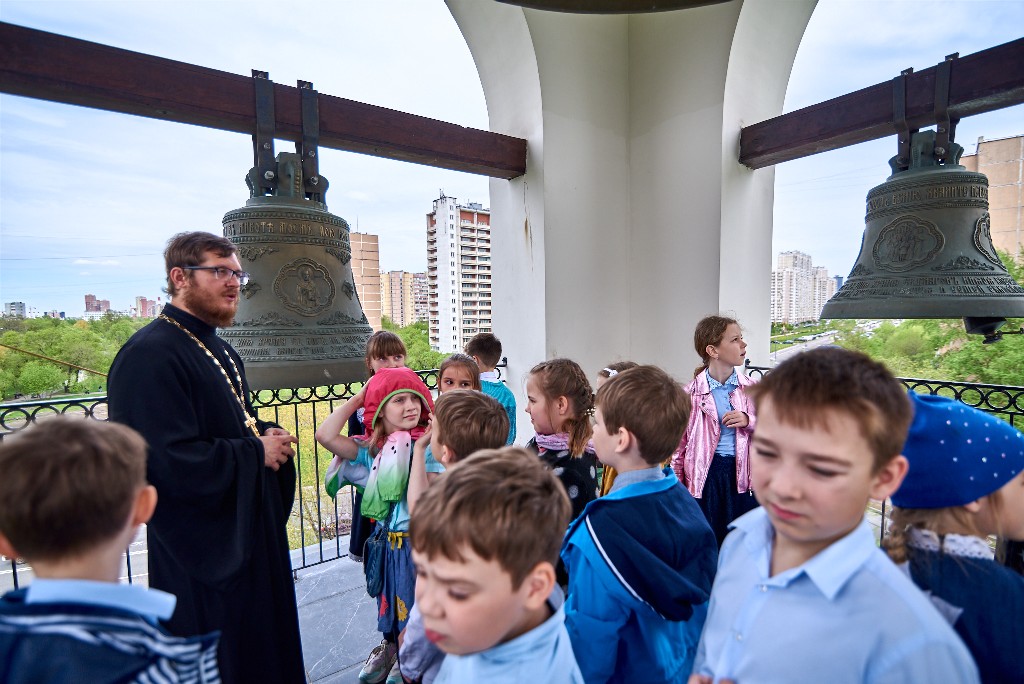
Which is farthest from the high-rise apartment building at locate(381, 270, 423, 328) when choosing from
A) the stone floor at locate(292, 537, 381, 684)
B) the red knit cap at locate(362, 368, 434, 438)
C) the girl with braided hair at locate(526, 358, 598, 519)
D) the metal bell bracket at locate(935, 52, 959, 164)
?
the metal bell bracket at locate(935, 52, 959, 164)

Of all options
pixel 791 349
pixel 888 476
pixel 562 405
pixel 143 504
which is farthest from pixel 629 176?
pixel 143 504

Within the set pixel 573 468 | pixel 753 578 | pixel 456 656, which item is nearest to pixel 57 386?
pixel 573 468

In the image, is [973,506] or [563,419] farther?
[563,419]

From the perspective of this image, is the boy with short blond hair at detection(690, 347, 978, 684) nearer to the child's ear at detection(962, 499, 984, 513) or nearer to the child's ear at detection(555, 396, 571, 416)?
the child's ear at detection(962, 499, 984, 513)

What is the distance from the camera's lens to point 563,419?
202cm

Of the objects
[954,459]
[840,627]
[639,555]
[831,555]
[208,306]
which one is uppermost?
[208,306]


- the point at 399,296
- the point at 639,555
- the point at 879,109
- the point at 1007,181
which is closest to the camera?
the point at 639,555

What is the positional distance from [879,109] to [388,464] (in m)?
3.08

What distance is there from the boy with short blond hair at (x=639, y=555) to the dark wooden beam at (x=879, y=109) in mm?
2098

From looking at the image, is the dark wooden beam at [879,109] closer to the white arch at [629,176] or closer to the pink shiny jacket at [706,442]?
the white arch at [629,176]

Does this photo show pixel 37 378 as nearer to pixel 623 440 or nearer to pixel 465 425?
pixel 465 425

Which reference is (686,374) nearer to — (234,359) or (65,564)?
(234,359)

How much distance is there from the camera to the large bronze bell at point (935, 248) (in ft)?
6.72

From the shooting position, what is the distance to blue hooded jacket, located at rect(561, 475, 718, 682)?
1.25m
